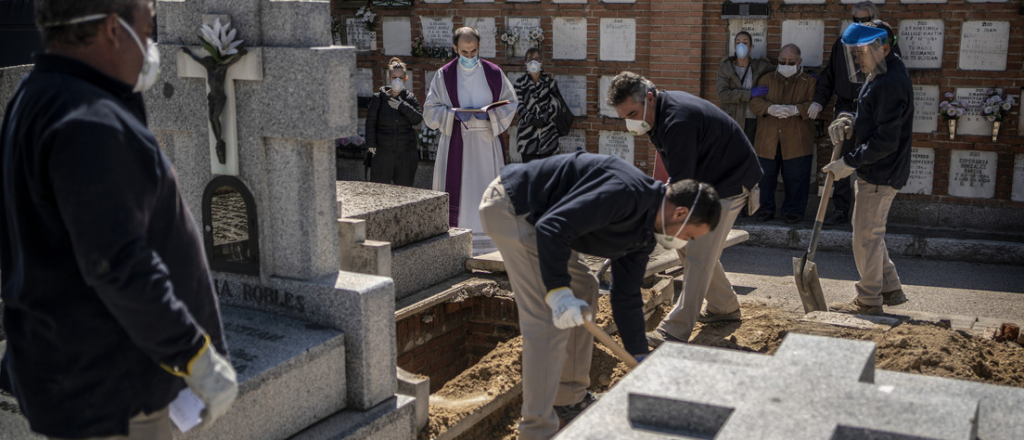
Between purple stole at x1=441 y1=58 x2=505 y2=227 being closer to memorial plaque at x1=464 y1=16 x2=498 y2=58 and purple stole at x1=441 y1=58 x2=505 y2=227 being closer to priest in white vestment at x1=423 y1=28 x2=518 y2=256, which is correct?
priest in white vestment at x1=423 y1=28 x2=518 y2=256

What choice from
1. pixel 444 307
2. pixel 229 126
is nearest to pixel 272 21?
pixel 229 126

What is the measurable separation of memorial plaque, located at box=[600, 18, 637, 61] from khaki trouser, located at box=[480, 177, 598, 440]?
18.8ft

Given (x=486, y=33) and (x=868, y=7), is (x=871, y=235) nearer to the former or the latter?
(x=868, y=7)

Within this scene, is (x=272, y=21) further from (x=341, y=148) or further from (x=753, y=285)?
(x=341, y=148)

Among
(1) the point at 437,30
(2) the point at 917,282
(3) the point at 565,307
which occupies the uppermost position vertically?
(1) the point at 437,30

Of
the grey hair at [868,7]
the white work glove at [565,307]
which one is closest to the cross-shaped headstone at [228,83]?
the white work glove at [565,307]

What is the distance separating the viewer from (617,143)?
10172 millimetres

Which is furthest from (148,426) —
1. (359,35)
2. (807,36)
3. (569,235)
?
(359,35)

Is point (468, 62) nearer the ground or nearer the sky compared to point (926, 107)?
nearer the sky

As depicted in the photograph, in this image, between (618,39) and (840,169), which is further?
(618,39)

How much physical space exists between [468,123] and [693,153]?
3483mm

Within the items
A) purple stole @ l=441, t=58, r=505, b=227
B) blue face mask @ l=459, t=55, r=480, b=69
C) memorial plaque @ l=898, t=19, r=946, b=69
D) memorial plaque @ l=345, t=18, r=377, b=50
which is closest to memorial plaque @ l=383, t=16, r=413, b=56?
memorial plaque @ l=345, t=18, r=377, b=50

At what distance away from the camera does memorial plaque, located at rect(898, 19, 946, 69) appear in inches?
340

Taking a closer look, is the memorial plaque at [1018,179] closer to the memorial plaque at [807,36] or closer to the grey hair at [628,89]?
the memorial plaque at [807,36]
